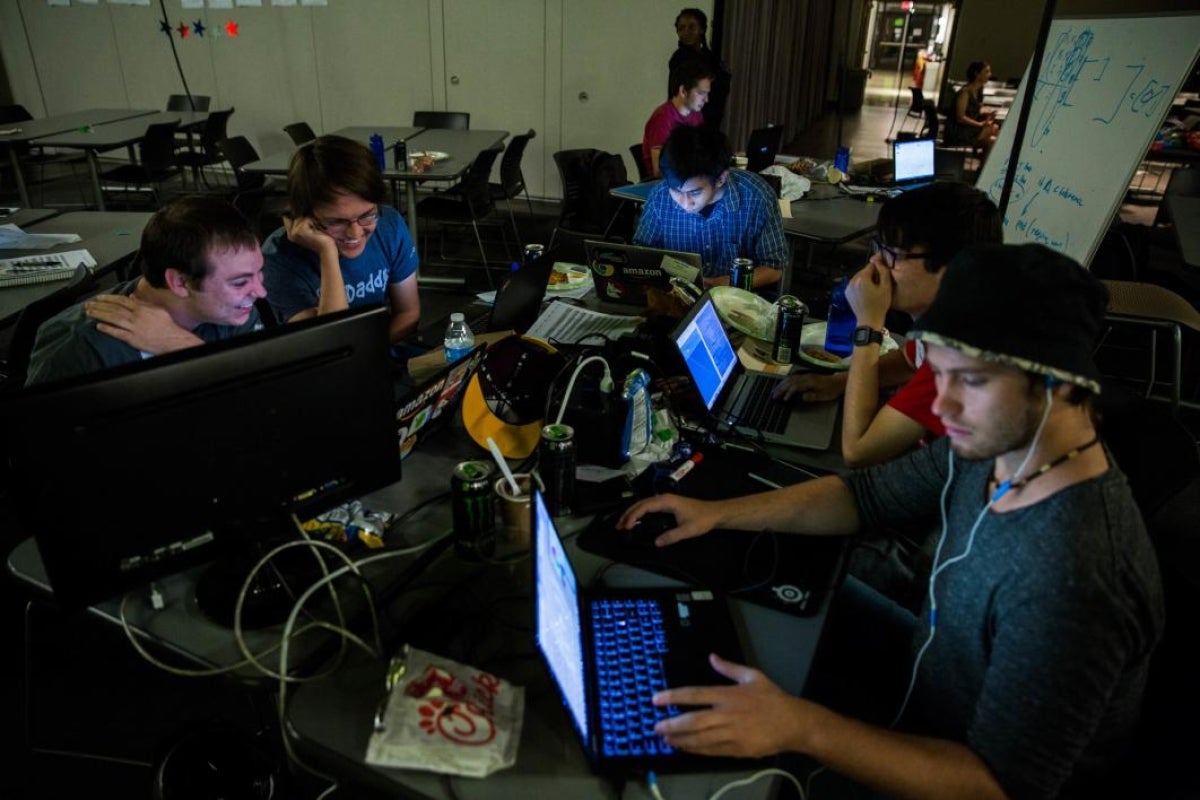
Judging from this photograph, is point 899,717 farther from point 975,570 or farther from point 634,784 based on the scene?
point 634,784

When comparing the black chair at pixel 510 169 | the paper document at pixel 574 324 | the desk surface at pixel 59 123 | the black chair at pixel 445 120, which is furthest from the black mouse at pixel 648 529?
the desk surface at pixel 59 123

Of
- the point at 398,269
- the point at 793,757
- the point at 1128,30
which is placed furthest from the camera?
the point at 1128,30

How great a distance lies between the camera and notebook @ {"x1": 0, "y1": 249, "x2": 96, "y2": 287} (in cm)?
270

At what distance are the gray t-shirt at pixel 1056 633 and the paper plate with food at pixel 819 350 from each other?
3.40ft

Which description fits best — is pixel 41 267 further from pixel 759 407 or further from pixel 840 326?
pixel 840 326

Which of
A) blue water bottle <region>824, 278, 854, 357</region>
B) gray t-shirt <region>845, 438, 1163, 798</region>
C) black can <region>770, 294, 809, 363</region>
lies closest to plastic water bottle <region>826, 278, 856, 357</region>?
blue water bottle <region>824, 278, 854, 357</region>

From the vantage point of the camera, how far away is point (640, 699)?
1026 millimetres

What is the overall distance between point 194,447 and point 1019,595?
43.5 inches

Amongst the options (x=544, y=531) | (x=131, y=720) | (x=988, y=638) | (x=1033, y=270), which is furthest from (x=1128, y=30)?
(x=131, y=720)

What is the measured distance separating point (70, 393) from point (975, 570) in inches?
47.6

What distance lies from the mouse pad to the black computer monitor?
18.0 inches

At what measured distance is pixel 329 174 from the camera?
2012mm

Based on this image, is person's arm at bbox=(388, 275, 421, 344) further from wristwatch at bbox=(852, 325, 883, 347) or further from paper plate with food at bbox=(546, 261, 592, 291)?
wristwatch at bbox=(852, 325, 883, 347)

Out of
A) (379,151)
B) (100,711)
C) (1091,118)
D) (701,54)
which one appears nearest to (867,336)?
(100,711)
